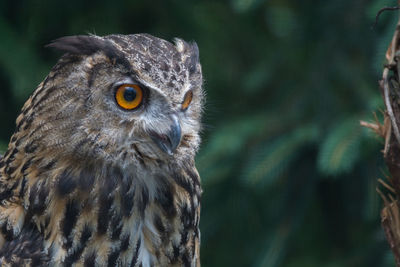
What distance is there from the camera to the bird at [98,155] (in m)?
1.66

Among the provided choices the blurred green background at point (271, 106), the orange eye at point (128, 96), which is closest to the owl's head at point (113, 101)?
the orange eye at point (128, 96)

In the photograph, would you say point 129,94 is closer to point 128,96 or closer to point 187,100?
point 128,96

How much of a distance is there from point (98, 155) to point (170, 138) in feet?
0.66

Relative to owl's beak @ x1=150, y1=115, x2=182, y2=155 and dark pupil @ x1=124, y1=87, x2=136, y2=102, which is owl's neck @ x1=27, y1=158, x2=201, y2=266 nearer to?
owl's beak @ x1=150, y1=115, x2=182, y2=155

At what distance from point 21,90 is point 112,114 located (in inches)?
61.4

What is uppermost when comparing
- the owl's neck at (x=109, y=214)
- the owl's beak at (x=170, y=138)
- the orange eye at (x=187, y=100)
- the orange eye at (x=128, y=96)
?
the orange eye at (x=128, y=96)

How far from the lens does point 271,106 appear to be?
10.2 ft

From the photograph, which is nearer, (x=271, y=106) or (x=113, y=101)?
(x=113, y=101)

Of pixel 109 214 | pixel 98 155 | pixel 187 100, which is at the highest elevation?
pixel 187 100

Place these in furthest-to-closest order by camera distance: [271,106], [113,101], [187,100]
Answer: [271,106]
[187,100]
[113,101]

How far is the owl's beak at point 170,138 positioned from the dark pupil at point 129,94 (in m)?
0.11

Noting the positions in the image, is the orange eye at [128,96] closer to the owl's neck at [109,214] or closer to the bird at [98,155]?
the bird at [98,155]

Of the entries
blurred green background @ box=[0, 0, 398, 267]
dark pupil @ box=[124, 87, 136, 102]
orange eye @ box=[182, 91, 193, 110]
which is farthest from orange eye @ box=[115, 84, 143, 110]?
blurred green background @ box=[0, 0, 398, 267]

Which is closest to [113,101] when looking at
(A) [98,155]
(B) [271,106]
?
(A) [98,155]
